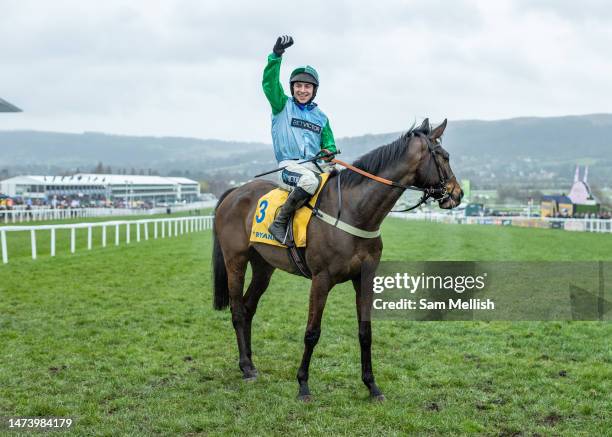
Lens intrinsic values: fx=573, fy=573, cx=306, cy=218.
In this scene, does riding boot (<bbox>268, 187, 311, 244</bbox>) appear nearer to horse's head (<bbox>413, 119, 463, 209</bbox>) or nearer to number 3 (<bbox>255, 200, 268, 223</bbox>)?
number 3 (<bbox>255, 200, 268, 223</bbox>)

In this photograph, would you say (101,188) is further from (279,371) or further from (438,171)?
(438,171)

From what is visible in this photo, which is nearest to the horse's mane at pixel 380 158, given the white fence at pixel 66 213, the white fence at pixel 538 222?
the white fence at pixel 538 222

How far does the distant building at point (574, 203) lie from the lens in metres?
37.8

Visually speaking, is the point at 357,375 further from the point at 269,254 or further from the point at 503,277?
the point at 503,277

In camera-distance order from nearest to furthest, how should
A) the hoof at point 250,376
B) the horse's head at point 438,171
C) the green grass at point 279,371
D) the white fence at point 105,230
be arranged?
the green grass at point 279,371, the horse's head at point 438,171, the hoof at point 250,376, the white fence at point 105,230

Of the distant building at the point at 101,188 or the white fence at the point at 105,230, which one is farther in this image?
the distant building at the point at 101,188

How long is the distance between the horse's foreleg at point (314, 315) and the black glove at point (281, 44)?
6.19ft

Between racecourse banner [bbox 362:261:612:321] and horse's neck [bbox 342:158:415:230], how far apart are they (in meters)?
0.43

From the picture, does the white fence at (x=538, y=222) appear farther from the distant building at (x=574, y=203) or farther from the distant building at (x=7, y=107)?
the distant building at (x=7, y=107)

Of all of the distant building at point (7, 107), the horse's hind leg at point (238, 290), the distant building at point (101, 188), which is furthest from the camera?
the distant building at point (101, 188)

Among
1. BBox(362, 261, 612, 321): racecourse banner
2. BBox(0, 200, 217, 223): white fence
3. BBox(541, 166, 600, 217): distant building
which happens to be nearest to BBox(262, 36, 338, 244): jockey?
BBox(362, 261, 612, 321): racecourse banner

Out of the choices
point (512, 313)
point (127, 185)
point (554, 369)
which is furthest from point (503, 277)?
point (127, 185)

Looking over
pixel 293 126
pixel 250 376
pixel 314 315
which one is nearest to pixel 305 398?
pixel 314 315

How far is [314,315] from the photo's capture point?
462cm
